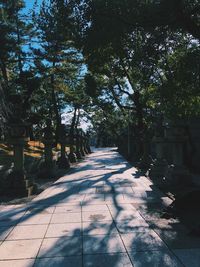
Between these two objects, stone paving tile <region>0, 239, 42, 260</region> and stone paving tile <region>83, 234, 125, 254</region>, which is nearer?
stone paving tile <region>0, 239, 42, 260</region>

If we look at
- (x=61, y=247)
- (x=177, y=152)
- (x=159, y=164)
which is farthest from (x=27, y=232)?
(x=159, y=164)

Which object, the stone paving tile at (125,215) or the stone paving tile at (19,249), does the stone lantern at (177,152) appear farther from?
the stone paving tile at (19,249)

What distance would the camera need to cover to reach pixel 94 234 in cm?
722

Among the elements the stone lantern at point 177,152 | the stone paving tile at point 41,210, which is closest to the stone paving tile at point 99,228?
the stone paving tile at point 41,210

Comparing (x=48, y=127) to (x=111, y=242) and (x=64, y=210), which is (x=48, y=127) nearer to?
(x=64, y=210)

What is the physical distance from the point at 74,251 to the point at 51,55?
63.9ft

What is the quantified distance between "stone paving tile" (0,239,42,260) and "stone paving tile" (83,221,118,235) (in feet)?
3.80

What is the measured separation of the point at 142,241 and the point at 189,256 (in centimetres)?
110

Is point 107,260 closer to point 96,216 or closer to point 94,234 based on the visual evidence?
point 94,234

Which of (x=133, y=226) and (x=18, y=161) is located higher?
(x=18, y=161)

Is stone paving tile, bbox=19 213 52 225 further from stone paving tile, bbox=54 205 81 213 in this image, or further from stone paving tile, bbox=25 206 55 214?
stone paving tile, bbox=54 205 81 213

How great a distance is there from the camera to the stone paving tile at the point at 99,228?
7355 millimetres

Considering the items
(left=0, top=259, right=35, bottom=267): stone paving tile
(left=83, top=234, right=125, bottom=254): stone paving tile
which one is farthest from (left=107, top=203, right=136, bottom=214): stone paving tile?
(left=0, top=259, right=35, bottom=267): stone paving tile

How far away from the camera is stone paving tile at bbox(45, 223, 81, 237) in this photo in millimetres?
7254
